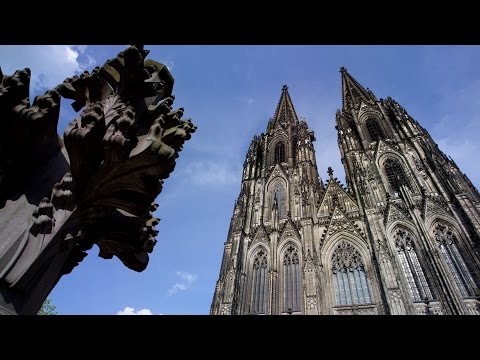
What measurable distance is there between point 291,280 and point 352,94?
2268 cm

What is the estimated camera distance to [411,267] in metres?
16.4

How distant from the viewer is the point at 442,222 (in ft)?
56.2

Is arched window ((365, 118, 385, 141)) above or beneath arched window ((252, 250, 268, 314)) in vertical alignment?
above

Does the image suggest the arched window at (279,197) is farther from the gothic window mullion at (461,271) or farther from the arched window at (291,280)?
the gothic window mullion at (461,271)

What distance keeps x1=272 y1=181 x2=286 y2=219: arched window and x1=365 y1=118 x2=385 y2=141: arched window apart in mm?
8817

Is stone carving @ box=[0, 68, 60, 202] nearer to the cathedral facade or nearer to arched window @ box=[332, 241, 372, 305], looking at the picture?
the cathedral facade

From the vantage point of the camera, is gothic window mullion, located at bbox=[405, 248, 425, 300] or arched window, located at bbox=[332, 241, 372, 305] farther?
arched window, located at bbox=[332, 241, 372, 305]

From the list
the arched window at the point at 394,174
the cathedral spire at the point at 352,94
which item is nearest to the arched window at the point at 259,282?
the arched window at the point at 394,174

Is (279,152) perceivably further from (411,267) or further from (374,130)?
(411,267)

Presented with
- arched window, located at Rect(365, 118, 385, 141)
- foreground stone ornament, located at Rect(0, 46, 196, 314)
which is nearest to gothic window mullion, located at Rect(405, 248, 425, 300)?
arched window, located at Rect(365, 118, 385, 141)

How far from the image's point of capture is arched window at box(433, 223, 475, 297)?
1472 cm

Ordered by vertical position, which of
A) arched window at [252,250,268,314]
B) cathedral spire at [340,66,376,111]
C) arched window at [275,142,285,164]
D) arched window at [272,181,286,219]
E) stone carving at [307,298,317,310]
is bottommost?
stone carving at [307,298,317,310]

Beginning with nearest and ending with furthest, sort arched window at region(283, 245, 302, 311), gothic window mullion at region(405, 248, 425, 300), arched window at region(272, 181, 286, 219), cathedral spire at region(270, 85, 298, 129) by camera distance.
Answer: gothic window mullion at region(405, 248, 425, 300), arched window at region(283, 245, 302, 311), arched window at region(272, 181, 286, 219), cathedral spire at region(270, 85, 298, 129)
